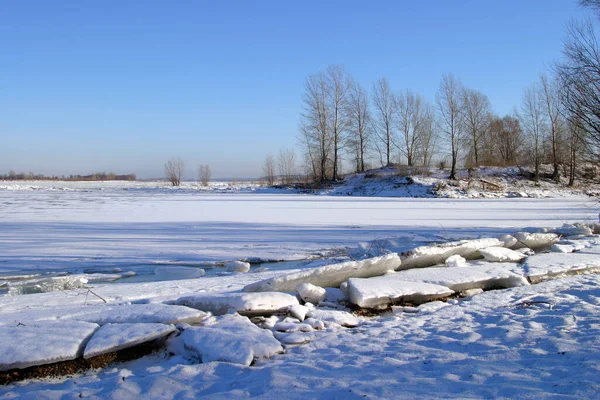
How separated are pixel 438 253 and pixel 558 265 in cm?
196

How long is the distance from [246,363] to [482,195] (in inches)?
1139

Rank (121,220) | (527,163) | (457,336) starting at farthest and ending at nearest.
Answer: (527,163)
(121,220)
(457,336)

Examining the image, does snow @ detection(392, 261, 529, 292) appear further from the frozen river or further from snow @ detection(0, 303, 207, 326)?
snow @ detection(0, 303, 207, 326)

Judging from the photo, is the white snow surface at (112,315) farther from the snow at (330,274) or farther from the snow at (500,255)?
the snow at (500,255)

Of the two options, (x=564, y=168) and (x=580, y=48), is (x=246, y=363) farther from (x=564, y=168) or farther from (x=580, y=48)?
(x=564, y=168)

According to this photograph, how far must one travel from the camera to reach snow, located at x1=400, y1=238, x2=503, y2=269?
7.27 metres

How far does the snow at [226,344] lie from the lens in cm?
351

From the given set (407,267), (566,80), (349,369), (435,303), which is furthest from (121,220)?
(566,80)

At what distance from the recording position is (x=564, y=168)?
31.4m

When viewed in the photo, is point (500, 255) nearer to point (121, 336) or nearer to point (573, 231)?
point (573, 231)

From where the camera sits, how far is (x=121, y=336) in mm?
3787

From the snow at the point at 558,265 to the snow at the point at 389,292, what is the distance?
6.50 ft

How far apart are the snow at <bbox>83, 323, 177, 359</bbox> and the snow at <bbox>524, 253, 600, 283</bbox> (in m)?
5.57

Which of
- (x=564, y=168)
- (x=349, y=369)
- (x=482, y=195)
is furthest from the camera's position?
(x=564, y=168)
